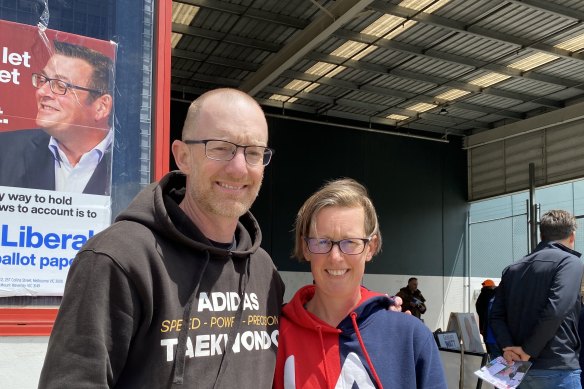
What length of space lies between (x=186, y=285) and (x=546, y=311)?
325cm

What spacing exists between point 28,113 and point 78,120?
205 millimetres

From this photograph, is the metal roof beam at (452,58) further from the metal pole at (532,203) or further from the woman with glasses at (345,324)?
the woman with glasses at (345,324)

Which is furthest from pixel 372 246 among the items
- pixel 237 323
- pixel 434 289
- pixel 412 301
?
pixel 434 289

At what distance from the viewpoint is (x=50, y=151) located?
2.76 meters

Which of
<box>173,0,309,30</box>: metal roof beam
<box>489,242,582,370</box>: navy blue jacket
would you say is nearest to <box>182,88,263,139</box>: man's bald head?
<box>489,242,582,370</box>: navy blue jacket

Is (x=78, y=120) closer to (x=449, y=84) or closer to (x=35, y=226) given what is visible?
(x=35, y=226)

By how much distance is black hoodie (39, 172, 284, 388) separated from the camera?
4.57 feet

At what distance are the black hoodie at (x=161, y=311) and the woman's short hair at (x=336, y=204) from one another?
21 centimetres

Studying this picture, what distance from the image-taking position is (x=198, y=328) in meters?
1.60

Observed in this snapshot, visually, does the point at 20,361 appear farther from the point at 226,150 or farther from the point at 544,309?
the point at 544,309

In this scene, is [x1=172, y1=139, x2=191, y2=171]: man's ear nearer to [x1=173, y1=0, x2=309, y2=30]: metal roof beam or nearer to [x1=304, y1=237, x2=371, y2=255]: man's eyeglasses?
[x1=304, y1=237, x2=371, y2=255]: man's eyeglasses

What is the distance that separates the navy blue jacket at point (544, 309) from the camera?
13.8 ft

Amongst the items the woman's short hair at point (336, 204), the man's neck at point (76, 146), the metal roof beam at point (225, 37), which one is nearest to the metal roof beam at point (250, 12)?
the metal roof beam at point (225, 37)


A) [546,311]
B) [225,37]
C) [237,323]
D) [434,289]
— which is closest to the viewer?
[237,323]
